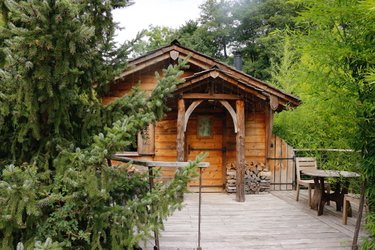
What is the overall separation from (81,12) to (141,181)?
178 centimetres

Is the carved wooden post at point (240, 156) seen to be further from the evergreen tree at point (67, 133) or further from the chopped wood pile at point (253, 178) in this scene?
the evergreen tree at point (67, 133)

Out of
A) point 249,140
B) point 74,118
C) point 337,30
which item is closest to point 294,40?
point 337,30

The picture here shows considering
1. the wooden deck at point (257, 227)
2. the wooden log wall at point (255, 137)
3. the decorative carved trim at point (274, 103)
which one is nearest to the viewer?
the wooden deck at point (257, 227)

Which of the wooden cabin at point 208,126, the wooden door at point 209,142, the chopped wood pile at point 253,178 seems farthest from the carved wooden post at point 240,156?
the wooden door at point 209,142

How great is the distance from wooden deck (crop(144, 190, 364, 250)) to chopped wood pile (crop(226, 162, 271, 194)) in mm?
749

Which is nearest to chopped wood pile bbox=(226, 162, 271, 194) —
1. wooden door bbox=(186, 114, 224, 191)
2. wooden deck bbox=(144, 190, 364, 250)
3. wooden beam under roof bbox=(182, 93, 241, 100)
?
wooden door bbox=(186, 114, 224, 191)

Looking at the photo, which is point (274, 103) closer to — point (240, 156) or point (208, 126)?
point (240, 156)

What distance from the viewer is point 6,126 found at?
9.46 ft

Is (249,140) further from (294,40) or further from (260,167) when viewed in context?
(294,40)

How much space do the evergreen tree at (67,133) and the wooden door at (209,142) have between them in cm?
458

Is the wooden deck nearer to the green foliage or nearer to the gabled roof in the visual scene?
the green foliage

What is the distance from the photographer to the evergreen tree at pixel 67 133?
89.7 inches

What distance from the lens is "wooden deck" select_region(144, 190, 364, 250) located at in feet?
13.4

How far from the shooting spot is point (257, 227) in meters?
4.85
